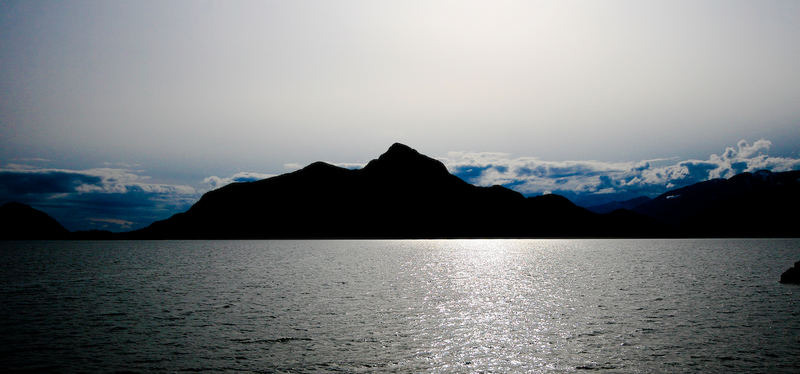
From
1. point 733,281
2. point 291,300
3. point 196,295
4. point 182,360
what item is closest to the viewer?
point 182,360

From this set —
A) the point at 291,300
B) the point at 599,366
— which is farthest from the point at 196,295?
the point at 599,366

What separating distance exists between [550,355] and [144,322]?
32.4 metres

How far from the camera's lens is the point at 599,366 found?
2803 cm

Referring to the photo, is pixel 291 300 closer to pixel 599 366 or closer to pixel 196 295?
pixel 196 295

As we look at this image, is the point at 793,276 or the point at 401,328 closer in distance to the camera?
the point at 401,328

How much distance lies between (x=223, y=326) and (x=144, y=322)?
730cm

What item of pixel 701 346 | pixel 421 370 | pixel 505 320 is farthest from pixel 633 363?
pixel 505 320

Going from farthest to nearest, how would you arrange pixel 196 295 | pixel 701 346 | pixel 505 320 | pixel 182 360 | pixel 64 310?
1. pixel 196 295
2. pixel 64 310
3. pixel 505 320
4. pixel 701 346
5. pixel 182 360

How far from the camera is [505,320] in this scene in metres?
43.2

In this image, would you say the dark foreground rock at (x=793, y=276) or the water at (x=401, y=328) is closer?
the water at (x=401, y=328)

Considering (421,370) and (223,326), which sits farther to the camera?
(223,326)

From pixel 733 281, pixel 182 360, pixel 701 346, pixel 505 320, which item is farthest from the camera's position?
pixel 733 281

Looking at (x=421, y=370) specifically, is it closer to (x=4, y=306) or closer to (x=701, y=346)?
(x=701, y=346)

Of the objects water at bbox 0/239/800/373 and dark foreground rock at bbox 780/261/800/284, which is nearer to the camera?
water at bbox 0/239/800/373
